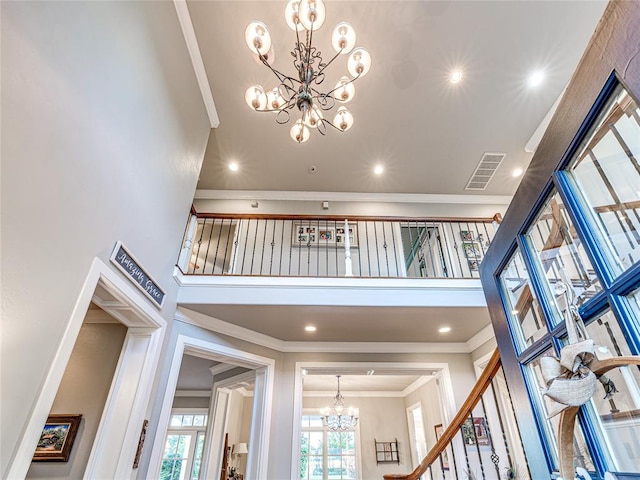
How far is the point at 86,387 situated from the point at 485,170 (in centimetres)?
587

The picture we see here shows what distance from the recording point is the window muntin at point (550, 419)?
89cm

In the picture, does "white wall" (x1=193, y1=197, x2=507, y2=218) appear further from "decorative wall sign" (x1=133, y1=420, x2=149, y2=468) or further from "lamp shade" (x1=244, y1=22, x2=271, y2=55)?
A: "decorative wall sign" (x1=133, y1=420, x2=149, y2=468)

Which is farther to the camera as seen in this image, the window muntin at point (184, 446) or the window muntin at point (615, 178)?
the window muntin at point (184, 446)

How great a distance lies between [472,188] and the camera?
5.88m

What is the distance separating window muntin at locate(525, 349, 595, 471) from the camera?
0.89 m

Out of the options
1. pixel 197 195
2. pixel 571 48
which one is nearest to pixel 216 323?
pixel 197 195

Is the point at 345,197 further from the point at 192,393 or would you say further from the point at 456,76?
→ the point at 192,393

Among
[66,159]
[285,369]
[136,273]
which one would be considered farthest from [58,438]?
[285,369]

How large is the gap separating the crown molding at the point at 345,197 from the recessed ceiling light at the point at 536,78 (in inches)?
86.7

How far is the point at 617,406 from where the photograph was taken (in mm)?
792

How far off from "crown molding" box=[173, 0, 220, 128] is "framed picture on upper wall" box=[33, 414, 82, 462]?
Result: 355 centimetres

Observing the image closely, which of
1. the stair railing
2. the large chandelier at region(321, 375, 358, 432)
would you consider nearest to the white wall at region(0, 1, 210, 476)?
the stair railing

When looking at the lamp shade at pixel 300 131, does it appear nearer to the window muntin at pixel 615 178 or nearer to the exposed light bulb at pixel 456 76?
the exposed light bulb at pixel 456 76

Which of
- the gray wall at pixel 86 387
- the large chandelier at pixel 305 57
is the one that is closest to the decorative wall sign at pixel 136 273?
the gray wall at pixel 86 387
